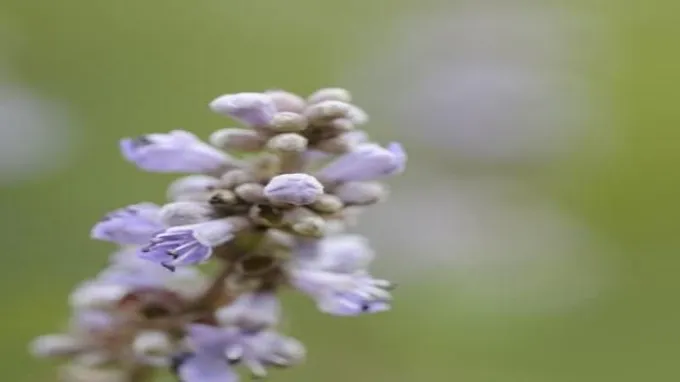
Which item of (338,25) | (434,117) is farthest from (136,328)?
(338,25)

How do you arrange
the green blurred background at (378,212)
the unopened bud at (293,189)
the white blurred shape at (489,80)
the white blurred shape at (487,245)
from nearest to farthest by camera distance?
the unopened bud at (293,189), the green blurred background at (378,212), the white blurred shape at (487,245), the white blurred shape at (489,80)

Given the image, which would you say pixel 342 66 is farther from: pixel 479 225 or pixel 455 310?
pixel 455 310

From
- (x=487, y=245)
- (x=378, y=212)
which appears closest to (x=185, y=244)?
(x=487, y=245)

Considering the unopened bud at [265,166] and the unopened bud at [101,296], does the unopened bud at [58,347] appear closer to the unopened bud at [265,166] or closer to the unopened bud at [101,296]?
the unopened bud at [101,296]

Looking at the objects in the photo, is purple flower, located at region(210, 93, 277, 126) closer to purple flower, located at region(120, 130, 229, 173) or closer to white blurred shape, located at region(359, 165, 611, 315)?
purple flower, located at region(120, 130, 229, 173)

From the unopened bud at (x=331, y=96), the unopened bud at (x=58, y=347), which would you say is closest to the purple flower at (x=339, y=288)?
the unopened bud at (x=331, y=96)

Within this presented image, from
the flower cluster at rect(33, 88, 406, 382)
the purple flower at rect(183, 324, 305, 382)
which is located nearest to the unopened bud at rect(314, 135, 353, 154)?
the flower cluster at rect(33, 88, 406, 382)

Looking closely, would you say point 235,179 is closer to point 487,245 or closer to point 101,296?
point 101,296
